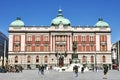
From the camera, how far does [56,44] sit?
10725cm

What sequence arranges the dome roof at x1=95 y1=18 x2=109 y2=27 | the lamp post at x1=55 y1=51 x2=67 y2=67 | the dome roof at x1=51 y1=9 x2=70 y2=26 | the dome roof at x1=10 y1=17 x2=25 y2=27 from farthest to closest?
1. the dome roof at x1=95 y1=18 x2=109 y2=27
2. the dome roof at x1=51 y1=9 x2=70 y2=26
3. the dome roof at x1=10 y1=17 x2=25 y2=27
4. the lamp post at x1=55 y1=51 x2=67 y2=67

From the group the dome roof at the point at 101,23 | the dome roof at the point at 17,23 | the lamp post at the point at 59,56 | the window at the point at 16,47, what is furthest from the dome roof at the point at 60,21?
the window at the point at 16,47

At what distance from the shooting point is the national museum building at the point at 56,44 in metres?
107

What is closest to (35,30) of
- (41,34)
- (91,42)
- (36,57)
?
(41,34)

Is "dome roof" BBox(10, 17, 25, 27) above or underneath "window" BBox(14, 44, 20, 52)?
above

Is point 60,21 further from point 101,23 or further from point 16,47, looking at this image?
point 16,47

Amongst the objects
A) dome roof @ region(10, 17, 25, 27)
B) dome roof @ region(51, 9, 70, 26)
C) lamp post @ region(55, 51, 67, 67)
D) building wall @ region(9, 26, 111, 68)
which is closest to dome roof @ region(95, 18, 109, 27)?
building wall @ region(9, 26, 111, 68)

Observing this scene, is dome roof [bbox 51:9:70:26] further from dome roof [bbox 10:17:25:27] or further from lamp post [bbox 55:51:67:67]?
dome roof [bbox 10:17:25:27]

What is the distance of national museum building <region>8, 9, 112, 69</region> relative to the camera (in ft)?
350

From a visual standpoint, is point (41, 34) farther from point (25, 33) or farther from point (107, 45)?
point (107, 45)

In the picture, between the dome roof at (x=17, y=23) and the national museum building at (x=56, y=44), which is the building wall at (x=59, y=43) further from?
the dome roof at (x=17, y=23)

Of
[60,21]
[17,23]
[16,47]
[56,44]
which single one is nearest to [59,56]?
[56,44]

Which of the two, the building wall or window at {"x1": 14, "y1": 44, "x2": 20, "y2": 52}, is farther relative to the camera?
the building wall

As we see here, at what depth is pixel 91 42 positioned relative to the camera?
108625mm
